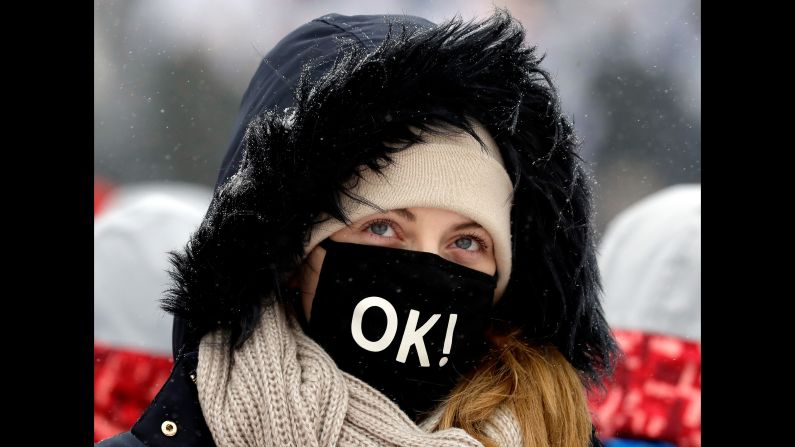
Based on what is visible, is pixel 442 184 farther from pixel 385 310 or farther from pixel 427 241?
pixel 385 310

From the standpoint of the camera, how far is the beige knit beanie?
2207mm

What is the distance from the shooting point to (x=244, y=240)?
2146 mm

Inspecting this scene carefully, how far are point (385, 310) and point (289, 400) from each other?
348 mm

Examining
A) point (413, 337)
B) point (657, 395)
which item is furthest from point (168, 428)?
point (657, 395)

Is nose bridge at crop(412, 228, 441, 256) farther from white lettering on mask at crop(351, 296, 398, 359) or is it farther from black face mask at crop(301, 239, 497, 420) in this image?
white lettering on mask at crop(351, 296, 398, 359)

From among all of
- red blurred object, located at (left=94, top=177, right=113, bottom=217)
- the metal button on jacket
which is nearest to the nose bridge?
the metal button on jacket

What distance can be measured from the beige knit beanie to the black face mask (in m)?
0.10

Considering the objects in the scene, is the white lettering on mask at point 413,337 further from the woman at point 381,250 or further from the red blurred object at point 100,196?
the red blurred object at point 100,196

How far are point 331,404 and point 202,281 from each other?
404mm

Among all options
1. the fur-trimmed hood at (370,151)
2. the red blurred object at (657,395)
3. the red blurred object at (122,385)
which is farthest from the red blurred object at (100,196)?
the fur-trimmed hood at (370,151)

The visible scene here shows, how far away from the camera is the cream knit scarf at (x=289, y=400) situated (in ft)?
6.52

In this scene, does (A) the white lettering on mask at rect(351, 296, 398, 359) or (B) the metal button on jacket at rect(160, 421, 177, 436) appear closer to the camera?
(B) the metal button on jacket at rect(160, 421, 177, 436)

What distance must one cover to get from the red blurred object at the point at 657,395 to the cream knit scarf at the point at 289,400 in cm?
223
